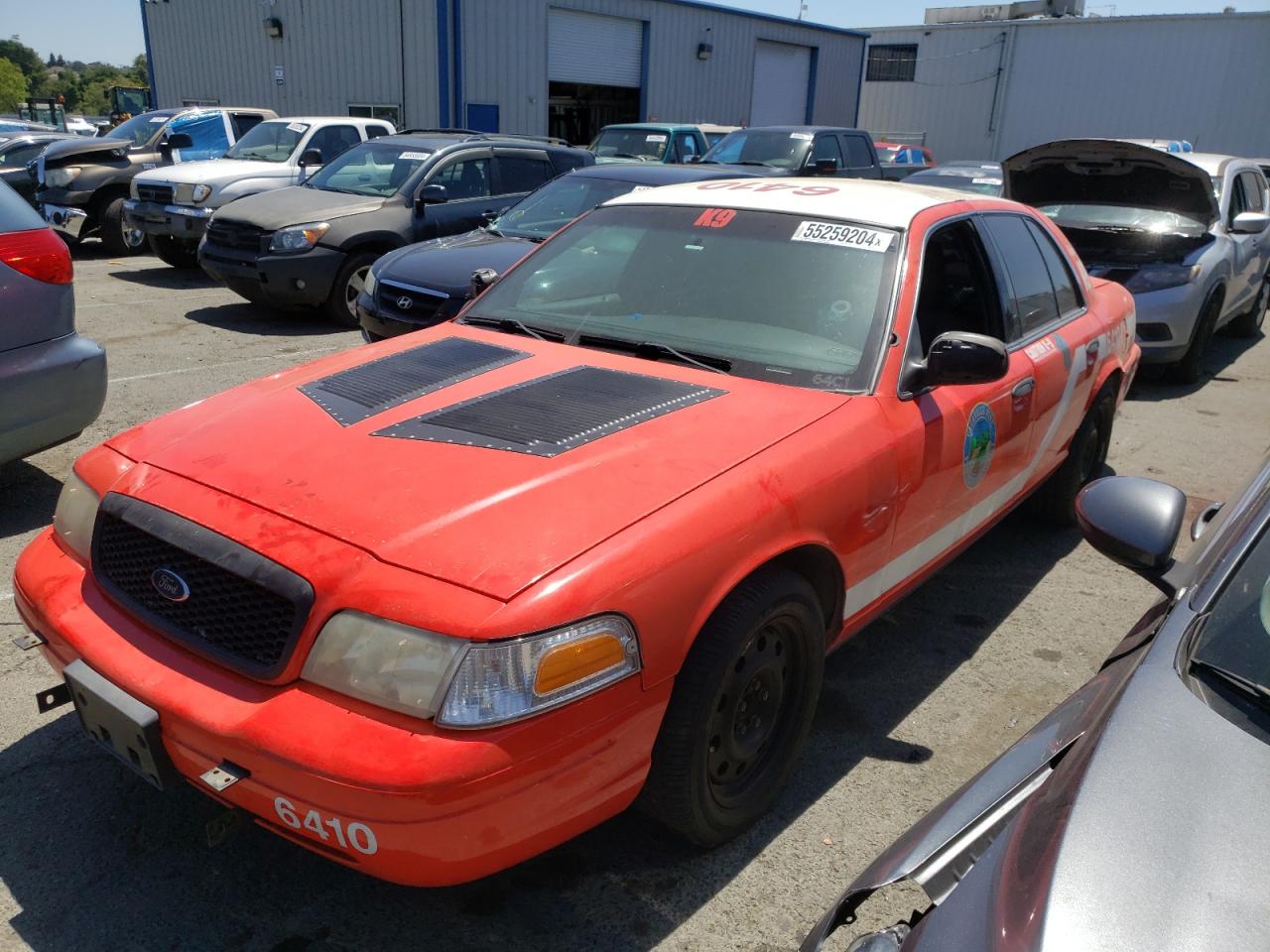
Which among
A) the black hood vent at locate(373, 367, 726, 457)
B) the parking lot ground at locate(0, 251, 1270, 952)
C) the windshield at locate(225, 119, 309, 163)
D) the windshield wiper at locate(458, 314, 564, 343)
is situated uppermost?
the windshield at locate(225, 119, 309, 163)

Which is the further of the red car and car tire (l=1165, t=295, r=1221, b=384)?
car tire (l=1165, t=295, r=1221, b=384)

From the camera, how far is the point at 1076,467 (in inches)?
189

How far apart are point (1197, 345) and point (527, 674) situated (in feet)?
26.7

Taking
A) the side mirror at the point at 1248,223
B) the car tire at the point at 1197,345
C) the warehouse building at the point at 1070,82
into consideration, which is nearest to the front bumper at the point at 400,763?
the car tire at the point at 1197,345

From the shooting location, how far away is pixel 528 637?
78.5 inches

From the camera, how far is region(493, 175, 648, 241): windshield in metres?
7.80

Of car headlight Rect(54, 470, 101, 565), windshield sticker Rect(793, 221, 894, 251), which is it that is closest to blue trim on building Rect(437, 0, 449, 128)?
windshield sticker Rect(793, 221, 894, 251)

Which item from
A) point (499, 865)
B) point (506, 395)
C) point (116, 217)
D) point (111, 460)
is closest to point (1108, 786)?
point (499, 865)

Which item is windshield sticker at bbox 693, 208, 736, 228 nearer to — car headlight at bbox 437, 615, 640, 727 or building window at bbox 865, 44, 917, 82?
car headlight at bbox 437, 615, 640, 727

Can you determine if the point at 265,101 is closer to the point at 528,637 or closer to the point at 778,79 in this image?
the point at 778,79

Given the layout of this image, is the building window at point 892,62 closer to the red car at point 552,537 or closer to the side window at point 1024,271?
the side window at point 1024,271

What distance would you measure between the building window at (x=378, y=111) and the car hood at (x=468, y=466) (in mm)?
19958

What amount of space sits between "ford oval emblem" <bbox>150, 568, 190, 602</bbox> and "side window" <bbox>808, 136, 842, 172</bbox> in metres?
10.8

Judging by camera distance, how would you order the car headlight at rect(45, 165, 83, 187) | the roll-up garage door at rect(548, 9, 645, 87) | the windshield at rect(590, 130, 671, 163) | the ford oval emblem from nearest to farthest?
1. the ford oval emblem
2. the car headlight at rect(45, 165, 83, 187)
3. the windshield at rect(590, 130, 671, 163)
4. the roll-up garage door at rect(548, 9, 645, 87)
